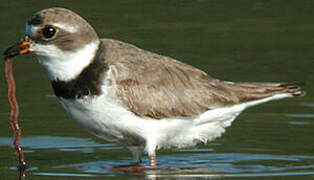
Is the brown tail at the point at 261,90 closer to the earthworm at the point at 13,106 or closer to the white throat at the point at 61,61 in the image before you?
the white throat at the point at 61,61

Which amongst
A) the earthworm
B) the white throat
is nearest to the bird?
the white throat

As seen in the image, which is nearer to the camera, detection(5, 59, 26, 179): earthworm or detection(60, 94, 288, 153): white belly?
detection(60, 94, 288, 153): white belly

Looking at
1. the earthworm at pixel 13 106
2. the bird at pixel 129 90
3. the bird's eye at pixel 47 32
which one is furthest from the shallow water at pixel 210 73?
the bird's eye at pixel 47 32

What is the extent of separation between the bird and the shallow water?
549 millimetres

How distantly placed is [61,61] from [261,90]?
11.0 feet

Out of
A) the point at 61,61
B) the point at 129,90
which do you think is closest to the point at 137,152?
the point at 129,90

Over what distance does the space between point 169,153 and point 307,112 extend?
288 centimetres

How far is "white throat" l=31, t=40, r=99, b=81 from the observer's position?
1338 centimetres

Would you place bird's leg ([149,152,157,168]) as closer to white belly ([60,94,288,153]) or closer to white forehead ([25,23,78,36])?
white belly ([60,94,288,153])

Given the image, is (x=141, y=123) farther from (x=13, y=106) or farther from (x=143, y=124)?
(x=13, y=106)

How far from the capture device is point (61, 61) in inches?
529

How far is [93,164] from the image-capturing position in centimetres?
1461

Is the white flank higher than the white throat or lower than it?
lower

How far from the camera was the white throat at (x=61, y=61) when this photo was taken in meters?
13.4
